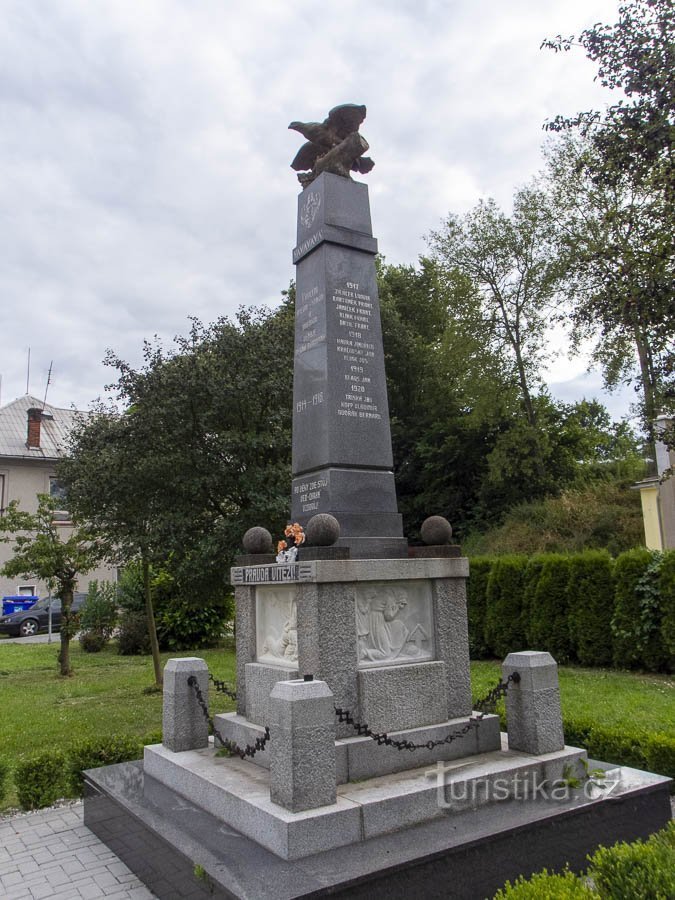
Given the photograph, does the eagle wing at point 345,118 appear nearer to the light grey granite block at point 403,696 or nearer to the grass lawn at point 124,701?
the light grey granite block at point 403,696

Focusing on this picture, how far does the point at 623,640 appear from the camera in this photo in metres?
12.0

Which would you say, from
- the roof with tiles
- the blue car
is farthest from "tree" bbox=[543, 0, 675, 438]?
the roof with tiles

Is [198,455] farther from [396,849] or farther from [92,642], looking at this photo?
[92,642]

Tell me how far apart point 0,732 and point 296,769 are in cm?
777

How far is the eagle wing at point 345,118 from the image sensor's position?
6.92 meters

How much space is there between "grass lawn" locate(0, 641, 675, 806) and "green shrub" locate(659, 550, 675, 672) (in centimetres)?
45

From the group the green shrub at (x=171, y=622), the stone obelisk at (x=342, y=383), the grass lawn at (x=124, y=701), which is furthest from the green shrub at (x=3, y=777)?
the green shrub at (x=171, y=622)

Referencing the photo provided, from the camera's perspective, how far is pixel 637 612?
11852 mm

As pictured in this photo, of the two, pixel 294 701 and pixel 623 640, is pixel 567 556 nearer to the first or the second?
pixel 623 640

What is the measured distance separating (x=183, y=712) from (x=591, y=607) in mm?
8991

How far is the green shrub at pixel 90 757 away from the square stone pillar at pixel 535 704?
3928 mm

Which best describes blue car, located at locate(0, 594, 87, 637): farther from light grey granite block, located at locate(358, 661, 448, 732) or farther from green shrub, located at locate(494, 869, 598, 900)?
green shrub, located at locate(494, 869, 598, 900)

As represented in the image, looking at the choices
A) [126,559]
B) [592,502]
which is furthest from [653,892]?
[592,502]

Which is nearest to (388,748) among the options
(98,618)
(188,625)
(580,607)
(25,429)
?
(580,607)
